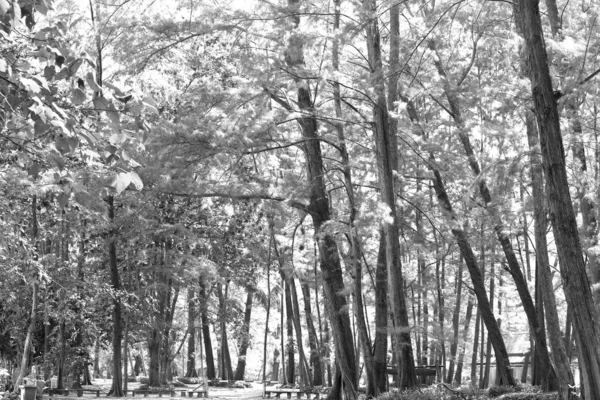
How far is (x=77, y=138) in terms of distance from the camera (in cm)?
303

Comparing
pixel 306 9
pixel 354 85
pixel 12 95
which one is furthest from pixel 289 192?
pixel 12 95

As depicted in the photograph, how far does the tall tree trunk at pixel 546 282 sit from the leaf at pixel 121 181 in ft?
26.5

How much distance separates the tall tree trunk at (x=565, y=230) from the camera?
7402 millimetres

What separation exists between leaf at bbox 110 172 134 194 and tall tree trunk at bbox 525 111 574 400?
26.5ft

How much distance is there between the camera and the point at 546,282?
11.7 m

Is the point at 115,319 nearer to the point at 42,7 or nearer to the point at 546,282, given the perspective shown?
the point at 546,282

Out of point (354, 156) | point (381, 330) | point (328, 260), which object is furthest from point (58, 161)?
point (354, 156)

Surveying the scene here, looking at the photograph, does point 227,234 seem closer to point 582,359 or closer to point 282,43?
point 282,43

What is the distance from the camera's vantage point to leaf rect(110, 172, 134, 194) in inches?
116

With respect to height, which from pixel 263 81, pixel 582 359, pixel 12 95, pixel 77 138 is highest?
pixel 263 81

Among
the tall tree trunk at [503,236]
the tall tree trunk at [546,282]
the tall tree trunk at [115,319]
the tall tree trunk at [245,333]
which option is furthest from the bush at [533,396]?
the tall tree trunk at [245,333]

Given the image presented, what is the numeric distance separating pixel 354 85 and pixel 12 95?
11498mm

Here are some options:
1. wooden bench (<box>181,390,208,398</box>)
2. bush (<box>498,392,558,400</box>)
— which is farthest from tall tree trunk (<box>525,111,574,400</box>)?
wooden bench (<box>181,390,208,398</box>)

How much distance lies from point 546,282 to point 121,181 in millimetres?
10015
